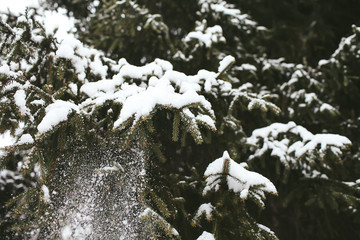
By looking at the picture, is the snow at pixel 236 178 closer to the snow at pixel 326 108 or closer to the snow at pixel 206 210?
the snow at pixel 206 210

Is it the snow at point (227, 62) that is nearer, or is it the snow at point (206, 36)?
the snow at point (227, 62)

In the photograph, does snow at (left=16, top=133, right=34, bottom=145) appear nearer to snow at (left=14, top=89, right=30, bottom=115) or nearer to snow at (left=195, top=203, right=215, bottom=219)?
snow at (left=14, top=89, right=30, bottom=115)

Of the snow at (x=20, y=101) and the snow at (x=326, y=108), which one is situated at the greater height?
the snow at (x=20, y=101)

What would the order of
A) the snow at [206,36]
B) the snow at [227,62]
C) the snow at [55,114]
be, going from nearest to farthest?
1. the snow at [55,114]
2. the snow at [227,62]
3. the snow at [206,36]

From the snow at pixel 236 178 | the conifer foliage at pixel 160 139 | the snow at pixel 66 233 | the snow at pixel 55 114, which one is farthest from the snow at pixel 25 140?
the snow at pixel 236 178

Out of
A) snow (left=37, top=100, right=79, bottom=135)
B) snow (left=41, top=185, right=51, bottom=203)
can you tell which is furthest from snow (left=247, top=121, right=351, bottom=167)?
snow (left=41, top=185, right=51, bottom=203)

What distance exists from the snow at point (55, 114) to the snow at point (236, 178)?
45.2 inches

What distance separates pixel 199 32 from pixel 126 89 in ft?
5.18

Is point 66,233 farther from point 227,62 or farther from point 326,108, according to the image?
point 326,108

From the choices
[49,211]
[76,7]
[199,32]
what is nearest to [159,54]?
[199,32]

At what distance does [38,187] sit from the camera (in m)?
2.09

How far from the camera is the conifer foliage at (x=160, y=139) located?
2.06 m

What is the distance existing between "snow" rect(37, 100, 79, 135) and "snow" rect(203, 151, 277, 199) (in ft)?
3.77

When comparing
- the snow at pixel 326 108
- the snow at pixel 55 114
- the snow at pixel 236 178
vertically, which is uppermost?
the snow at pixel 55 114
